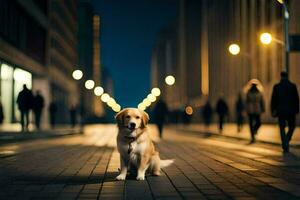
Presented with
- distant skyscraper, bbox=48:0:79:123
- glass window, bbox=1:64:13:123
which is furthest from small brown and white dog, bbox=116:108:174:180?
distant skyscraper, bbox=48:0:79:123

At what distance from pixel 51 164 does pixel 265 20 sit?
48615 mm

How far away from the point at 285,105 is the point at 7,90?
2656 cm

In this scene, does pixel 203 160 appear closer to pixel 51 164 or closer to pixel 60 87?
pixel 51 164

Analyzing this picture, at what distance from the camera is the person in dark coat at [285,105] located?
14461 millimetres

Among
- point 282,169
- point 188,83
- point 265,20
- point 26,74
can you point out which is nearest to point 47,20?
point 26,74

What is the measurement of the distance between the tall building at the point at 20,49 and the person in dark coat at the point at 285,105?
22.8 m

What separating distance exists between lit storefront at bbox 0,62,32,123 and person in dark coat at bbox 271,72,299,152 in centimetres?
2386

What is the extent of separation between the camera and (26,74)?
148 feet

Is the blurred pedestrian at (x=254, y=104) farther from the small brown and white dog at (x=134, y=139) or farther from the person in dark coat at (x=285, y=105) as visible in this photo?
the small brown and white dog at (x=134, y=139)

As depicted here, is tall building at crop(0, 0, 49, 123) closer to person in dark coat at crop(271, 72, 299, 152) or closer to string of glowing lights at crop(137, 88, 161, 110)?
string of glowing lights at crop(137, 88, 161, 110)

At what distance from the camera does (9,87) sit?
38625mm

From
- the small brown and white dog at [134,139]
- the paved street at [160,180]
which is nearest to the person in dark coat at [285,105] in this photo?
the paved street at [160,180]

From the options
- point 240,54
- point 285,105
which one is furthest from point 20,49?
point 240,54

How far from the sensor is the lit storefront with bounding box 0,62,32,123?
36.4 m
